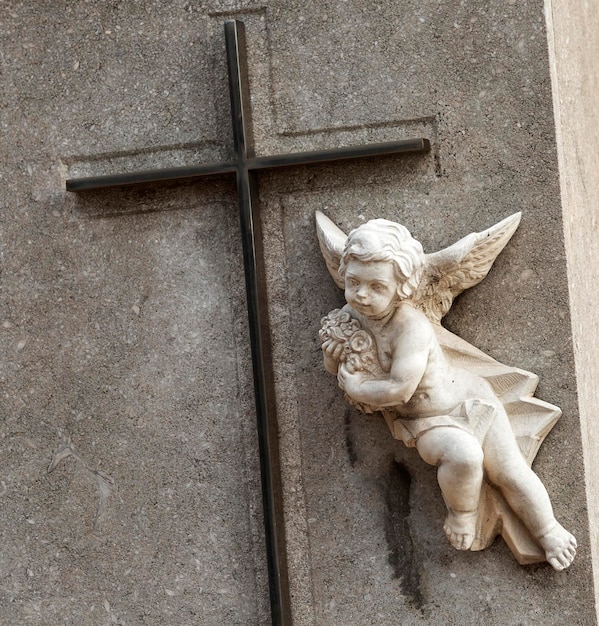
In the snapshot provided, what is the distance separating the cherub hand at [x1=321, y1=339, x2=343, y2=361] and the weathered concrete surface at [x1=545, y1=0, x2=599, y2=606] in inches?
24.0

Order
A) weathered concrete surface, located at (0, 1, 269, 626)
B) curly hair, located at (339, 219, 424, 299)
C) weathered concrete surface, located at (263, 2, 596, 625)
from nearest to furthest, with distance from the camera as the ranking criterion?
curly hair, located at (339, 219, 424, 299) < weathered concrete surface, located at (263, 2, 596, 625) < weathered concrete surface, located at (0, 1, 269, 626)

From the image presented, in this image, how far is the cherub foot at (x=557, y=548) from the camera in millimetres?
3129

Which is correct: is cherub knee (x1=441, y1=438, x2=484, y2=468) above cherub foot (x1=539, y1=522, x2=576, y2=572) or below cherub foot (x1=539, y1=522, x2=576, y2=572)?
above

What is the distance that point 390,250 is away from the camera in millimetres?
3014

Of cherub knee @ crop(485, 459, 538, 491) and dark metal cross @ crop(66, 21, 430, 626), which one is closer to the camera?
cherub knee @ crop(485, 459, 538, 491)

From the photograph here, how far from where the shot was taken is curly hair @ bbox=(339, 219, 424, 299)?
300cm

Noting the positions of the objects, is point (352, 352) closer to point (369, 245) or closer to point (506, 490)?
point (369, 245)

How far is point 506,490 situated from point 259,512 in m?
0.67

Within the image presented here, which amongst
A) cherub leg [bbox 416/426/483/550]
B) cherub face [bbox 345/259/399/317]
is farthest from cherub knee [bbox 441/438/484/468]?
cherub face [bbox 345/259/399/317]

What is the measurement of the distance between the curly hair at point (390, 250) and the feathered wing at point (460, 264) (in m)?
0.09

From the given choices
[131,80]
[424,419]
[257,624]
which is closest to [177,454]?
[257,624]

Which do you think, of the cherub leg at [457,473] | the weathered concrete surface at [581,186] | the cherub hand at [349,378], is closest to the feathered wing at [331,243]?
the cherub hand at [349,378]

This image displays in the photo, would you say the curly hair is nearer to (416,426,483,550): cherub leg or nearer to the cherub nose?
the cherub nose

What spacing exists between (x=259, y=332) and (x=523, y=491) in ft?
2.59
